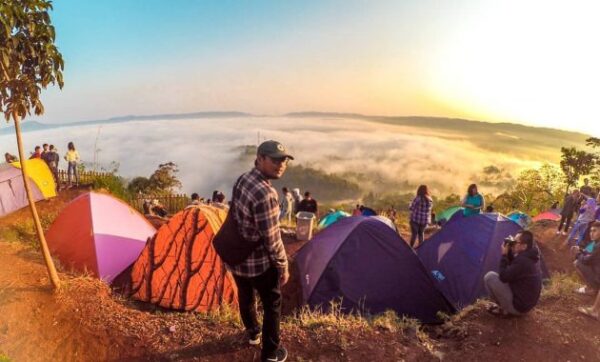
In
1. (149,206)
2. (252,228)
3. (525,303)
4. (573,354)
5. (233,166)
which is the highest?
(252,228)

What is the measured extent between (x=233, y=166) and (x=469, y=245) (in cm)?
15809

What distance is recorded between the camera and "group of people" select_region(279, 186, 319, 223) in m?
11.2

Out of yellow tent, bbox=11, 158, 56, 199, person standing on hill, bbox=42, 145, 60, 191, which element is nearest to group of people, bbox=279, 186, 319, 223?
yellow tent, bbox=11, 158, 56, 199

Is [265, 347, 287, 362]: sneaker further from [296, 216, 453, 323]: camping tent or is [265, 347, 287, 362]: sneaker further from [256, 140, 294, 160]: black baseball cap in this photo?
[296, 216, 453, 323]: camping tent

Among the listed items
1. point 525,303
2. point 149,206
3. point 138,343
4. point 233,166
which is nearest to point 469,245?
point 525,303

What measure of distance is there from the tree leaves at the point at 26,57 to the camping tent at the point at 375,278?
4.38 m

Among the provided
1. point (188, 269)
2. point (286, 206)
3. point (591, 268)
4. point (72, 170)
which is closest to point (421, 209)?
point (591, 268)

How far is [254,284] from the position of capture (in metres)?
3.31

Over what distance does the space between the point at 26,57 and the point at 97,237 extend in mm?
3257

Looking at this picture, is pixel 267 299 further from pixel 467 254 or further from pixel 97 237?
pixel 467 254

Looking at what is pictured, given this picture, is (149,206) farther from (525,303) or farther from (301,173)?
(301,173)

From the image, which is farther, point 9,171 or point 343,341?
point 9,171

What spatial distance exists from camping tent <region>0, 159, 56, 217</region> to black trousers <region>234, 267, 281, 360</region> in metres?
9.79

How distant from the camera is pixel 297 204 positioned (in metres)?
12.9
